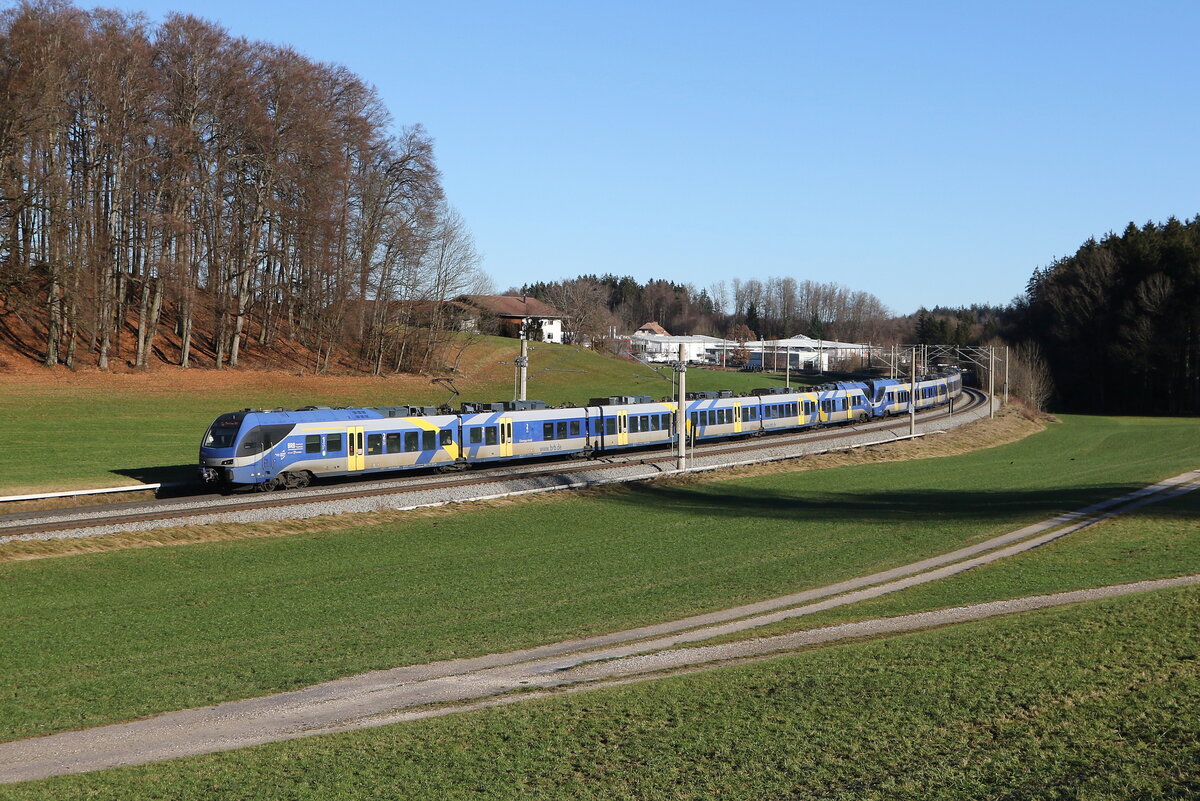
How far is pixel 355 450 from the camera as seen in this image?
133ft

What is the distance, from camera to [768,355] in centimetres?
17275

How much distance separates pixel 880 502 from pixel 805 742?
95.9 ft

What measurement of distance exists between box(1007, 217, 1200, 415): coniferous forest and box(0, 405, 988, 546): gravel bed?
62.2 m

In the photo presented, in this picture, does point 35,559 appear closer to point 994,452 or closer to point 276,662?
point 276,662

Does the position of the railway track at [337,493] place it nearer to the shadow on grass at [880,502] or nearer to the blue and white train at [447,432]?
the blue and white train at [447,432]

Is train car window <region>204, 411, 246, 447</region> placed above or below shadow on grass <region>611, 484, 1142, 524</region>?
above

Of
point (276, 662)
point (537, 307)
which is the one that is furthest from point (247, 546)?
point (537, 307)

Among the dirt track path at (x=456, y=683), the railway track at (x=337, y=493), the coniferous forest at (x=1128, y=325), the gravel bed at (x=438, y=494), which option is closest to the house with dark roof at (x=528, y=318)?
the coniferous forest at (x=1128, y=325)

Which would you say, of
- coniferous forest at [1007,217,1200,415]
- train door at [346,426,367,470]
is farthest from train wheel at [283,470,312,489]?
coniferous forest at [1007,217,1200,415]

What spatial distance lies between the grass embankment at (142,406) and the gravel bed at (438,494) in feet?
24.8

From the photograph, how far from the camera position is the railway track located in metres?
30.6

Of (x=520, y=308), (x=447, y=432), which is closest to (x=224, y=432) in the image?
(x=447, y=432)

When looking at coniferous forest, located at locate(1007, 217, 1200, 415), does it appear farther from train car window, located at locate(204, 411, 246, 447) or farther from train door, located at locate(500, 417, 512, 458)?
train car window, located at locate(204, 411, 246, 447)

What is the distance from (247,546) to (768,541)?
15.5 meters
